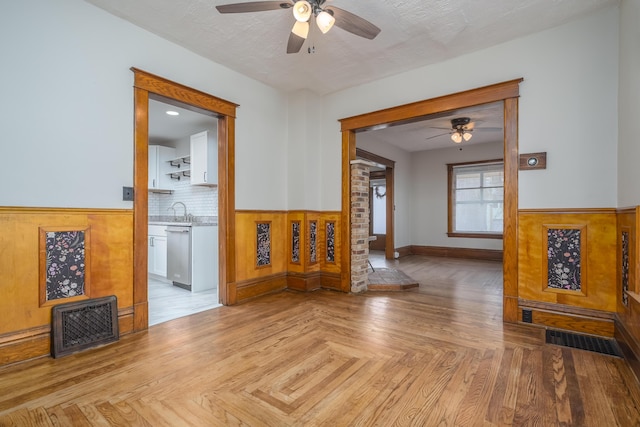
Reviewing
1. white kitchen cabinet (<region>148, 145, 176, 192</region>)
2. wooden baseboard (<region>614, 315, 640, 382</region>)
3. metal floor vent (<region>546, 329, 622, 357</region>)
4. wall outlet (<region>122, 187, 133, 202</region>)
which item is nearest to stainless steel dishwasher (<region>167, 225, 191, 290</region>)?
wall outlet (<region>122, 187, 133, 202</region>)

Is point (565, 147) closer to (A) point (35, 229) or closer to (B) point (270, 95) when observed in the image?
(B) point (270, 95)

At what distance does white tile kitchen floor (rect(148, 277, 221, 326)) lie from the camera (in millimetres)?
3234

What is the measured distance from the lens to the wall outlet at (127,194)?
106 inches

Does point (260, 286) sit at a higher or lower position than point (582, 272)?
lower

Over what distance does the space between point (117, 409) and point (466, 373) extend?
2.07 metres

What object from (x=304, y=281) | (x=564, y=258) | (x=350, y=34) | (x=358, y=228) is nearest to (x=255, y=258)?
(x=304, y=281)

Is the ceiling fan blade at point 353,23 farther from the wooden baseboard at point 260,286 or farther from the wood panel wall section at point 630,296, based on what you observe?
the wooden baseboard at point 260,286

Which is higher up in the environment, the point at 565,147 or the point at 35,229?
the point at 565,147

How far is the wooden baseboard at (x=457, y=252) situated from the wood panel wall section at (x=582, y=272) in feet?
14.1

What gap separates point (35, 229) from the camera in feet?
7.39

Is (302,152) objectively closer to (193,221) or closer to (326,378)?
(193,221)

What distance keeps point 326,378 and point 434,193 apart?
663 centimetres

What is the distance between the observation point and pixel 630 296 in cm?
198

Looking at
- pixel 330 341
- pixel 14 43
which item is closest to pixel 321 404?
pixel 330 341
